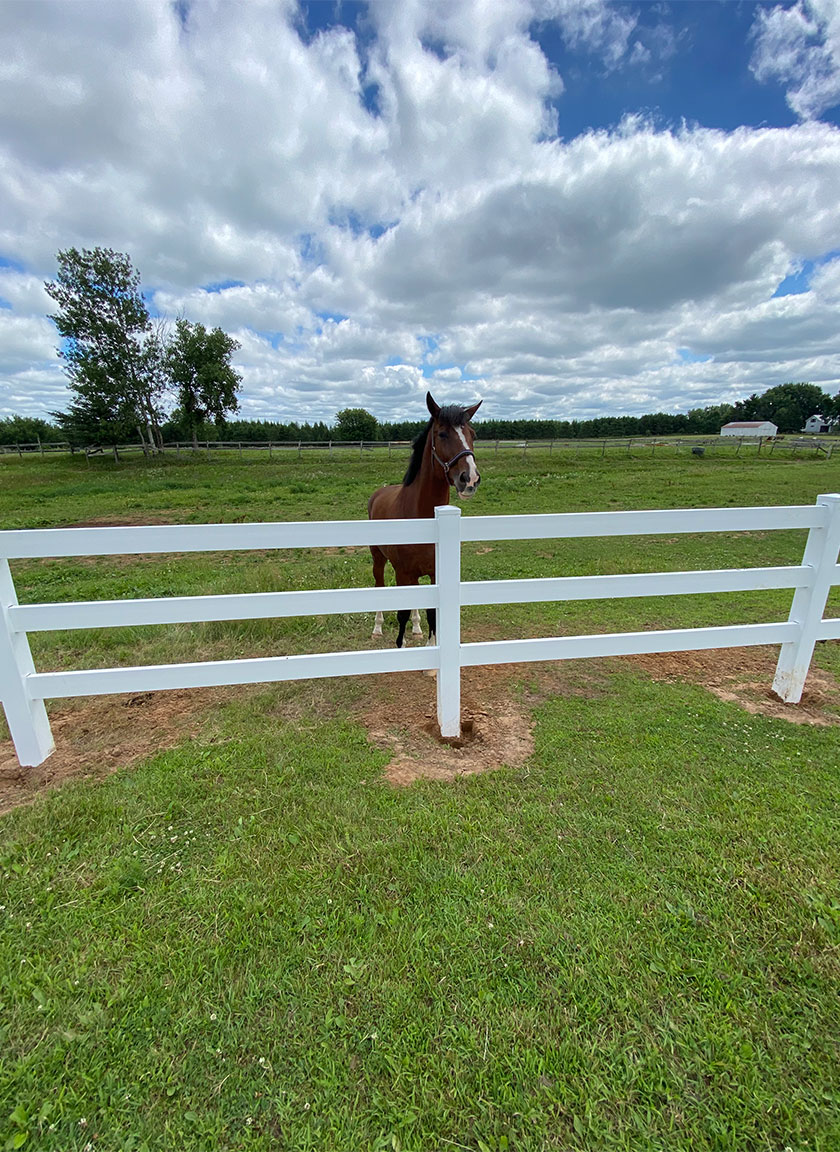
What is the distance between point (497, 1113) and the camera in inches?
50.7

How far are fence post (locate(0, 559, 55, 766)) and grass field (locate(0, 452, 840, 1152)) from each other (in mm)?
301

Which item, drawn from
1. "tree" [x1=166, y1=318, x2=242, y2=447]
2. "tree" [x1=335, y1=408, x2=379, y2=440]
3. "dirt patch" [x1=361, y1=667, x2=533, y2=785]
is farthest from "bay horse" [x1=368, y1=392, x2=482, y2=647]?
"tree" [x1=335, y1=408, x2=379, y2=440]

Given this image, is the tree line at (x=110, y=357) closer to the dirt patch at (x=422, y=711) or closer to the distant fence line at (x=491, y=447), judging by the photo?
the distant fence line at (x=491, y=447)

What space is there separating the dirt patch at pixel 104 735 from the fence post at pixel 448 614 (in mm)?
1735

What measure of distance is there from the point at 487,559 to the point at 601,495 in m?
8.17

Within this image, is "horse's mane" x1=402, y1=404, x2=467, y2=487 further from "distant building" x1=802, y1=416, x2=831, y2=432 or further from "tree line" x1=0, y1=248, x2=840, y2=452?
"distant building" x1=802, y1=416, x2=831, y2=432

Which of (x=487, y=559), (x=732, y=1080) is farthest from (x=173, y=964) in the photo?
(x=487, y=559)

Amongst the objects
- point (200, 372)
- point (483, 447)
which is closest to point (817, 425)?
point (483, 447)

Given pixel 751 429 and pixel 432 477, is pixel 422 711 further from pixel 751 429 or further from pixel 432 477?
pixel 751 429

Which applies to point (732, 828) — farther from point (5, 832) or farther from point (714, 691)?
point (5, 832)

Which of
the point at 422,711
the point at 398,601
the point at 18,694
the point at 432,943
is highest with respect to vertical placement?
the point at 398,601

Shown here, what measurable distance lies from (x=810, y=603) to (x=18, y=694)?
501cm

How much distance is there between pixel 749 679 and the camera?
3.83 meters

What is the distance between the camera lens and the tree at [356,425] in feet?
173
